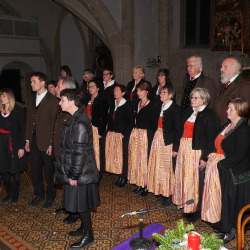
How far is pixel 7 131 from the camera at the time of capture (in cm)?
458

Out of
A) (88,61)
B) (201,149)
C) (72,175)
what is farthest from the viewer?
(88,61)

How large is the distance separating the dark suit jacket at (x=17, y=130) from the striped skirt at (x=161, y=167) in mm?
1909

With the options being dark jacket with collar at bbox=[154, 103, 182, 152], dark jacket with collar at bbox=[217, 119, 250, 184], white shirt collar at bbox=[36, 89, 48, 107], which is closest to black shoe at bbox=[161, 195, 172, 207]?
dark jacket with collar at bbox=[154, 103, 182, 152]

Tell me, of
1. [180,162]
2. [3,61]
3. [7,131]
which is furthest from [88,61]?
[180,162]

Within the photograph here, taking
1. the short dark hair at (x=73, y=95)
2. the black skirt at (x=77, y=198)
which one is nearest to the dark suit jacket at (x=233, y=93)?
the short dark hair at (x=73, y=95)

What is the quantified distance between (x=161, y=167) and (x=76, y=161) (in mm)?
1633

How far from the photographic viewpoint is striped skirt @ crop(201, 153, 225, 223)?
3.47m

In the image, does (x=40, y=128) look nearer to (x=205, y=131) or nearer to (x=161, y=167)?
(x=161, y=167)

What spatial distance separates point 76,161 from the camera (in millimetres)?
3062

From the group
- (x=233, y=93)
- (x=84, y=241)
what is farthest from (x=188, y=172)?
(x=84, y=241)

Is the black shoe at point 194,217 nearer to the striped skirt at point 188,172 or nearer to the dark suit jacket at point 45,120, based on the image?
the striped skirt at point 188,172

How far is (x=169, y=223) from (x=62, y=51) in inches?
441

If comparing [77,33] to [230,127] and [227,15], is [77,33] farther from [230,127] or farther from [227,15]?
[230,127]

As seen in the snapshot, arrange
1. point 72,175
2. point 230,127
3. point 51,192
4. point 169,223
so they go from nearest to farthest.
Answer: point 72,175, point 230,127, point 169,223, point 51,192
